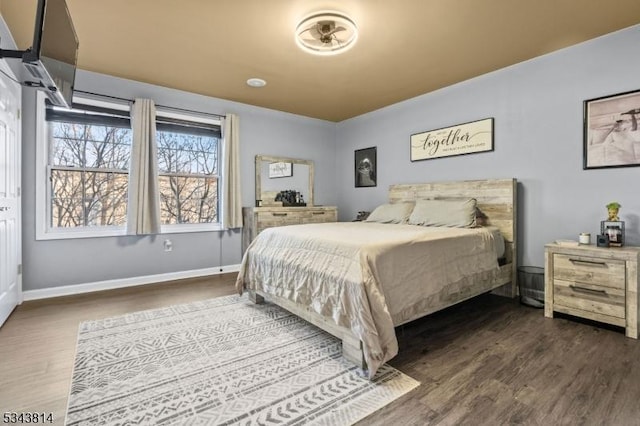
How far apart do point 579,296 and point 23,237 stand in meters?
5.18

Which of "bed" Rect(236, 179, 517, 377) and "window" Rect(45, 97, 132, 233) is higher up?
"window" Rect(45, 97, 132, 233)

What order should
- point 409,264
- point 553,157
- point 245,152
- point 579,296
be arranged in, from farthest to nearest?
point 245,152 → point 553,157 → point 579,296 → point 409,264

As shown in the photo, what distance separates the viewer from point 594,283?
2443 mm

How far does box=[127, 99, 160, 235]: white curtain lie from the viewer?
3.62 m

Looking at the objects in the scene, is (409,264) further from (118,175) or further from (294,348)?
(118,175)

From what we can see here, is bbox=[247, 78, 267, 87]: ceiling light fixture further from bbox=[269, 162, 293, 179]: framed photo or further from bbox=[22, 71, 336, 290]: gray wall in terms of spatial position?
bbox=[269, 162, 293, 179]: framed photo

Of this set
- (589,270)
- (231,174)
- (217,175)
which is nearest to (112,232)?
(217,175)

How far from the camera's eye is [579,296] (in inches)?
99.3

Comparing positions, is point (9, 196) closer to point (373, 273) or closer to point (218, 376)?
point (218, 376)

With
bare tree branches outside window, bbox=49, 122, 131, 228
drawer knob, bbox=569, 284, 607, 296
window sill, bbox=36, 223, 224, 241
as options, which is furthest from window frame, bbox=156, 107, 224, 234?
drawer knob, bbox=569, 284, 607, 296

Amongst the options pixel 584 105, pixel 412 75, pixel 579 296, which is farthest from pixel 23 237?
pixel 584 105

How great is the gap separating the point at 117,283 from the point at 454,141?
4391 millimetres

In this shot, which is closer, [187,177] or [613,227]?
[613,227]

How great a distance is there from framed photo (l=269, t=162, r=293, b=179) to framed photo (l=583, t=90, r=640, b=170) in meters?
3.72
